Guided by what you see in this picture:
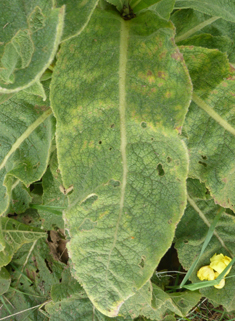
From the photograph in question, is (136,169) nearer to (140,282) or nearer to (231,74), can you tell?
(140,282)

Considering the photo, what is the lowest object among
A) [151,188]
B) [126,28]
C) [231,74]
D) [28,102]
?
[151,188]

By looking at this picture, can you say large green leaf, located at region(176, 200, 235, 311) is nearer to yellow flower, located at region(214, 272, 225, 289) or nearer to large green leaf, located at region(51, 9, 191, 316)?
yellow flower, located at region(214, 272, 225, 289)

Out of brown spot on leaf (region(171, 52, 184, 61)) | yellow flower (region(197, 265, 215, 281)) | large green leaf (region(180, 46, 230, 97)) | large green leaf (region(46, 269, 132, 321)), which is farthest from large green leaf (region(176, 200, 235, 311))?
brown spot on leaf (region(171, 52, 184, 61))

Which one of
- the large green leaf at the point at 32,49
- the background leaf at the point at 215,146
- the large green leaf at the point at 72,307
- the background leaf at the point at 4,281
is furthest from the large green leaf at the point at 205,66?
the background leaf at the point at 4,281

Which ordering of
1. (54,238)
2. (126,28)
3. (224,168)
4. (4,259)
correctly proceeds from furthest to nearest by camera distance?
1. (54,238)
2. (4,259)
3. (224,168)
4. (126,28)

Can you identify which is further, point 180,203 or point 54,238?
point 54,238

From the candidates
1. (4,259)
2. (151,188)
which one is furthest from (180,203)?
(4,259)
